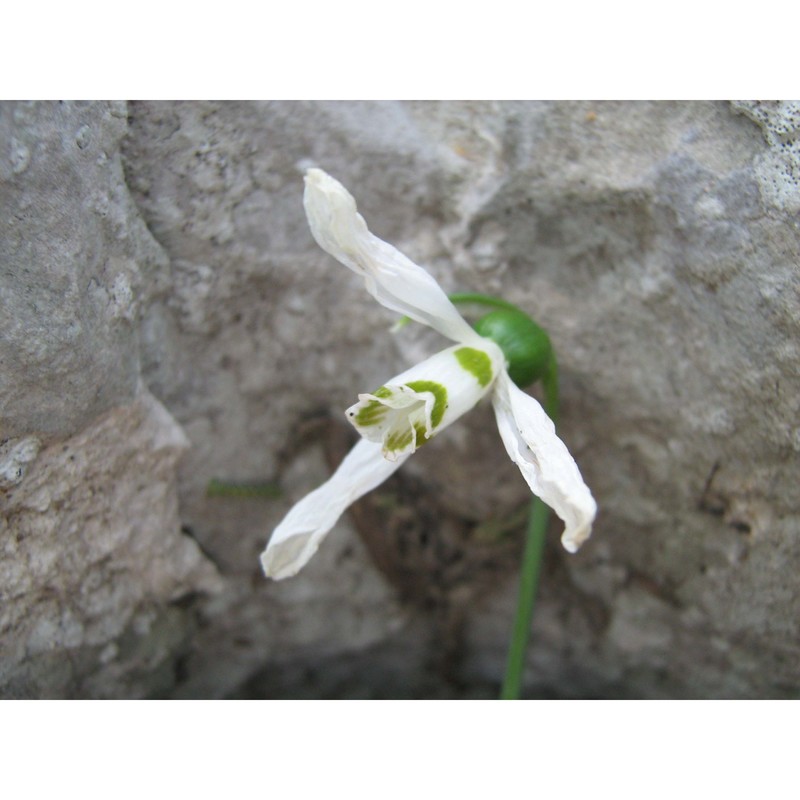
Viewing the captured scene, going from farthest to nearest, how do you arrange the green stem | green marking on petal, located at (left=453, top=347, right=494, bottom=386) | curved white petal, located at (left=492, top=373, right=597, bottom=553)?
the green stem → green marking on petal, located at (left=453, top=347, right=494, bottom=386) → curved white petal, located at (left=492, top=373, right=597, bottom=553)

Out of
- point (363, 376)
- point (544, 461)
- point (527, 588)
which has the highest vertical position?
point (544, 461)

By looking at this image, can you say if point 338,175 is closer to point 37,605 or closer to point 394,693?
point 37,605

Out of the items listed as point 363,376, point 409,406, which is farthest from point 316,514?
point 363,376

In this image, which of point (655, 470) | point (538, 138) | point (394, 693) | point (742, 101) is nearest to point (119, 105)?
point (538, 138)

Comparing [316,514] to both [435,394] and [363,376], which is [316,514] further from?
[363,376]

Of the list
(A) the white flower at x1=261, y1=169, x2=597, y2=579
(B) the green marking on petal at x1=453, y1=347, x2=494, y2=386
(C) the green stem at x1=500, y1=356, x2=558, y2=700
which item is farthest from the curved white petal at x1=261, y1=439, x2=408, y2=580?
(C) the green stem at x1=500, y1=356, x2=558, y2=700

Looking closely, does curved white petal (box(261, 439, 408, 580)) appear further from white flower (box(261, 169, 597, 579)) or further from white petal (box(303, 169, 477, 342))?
white petal (box(303, 169, 477, 342))
